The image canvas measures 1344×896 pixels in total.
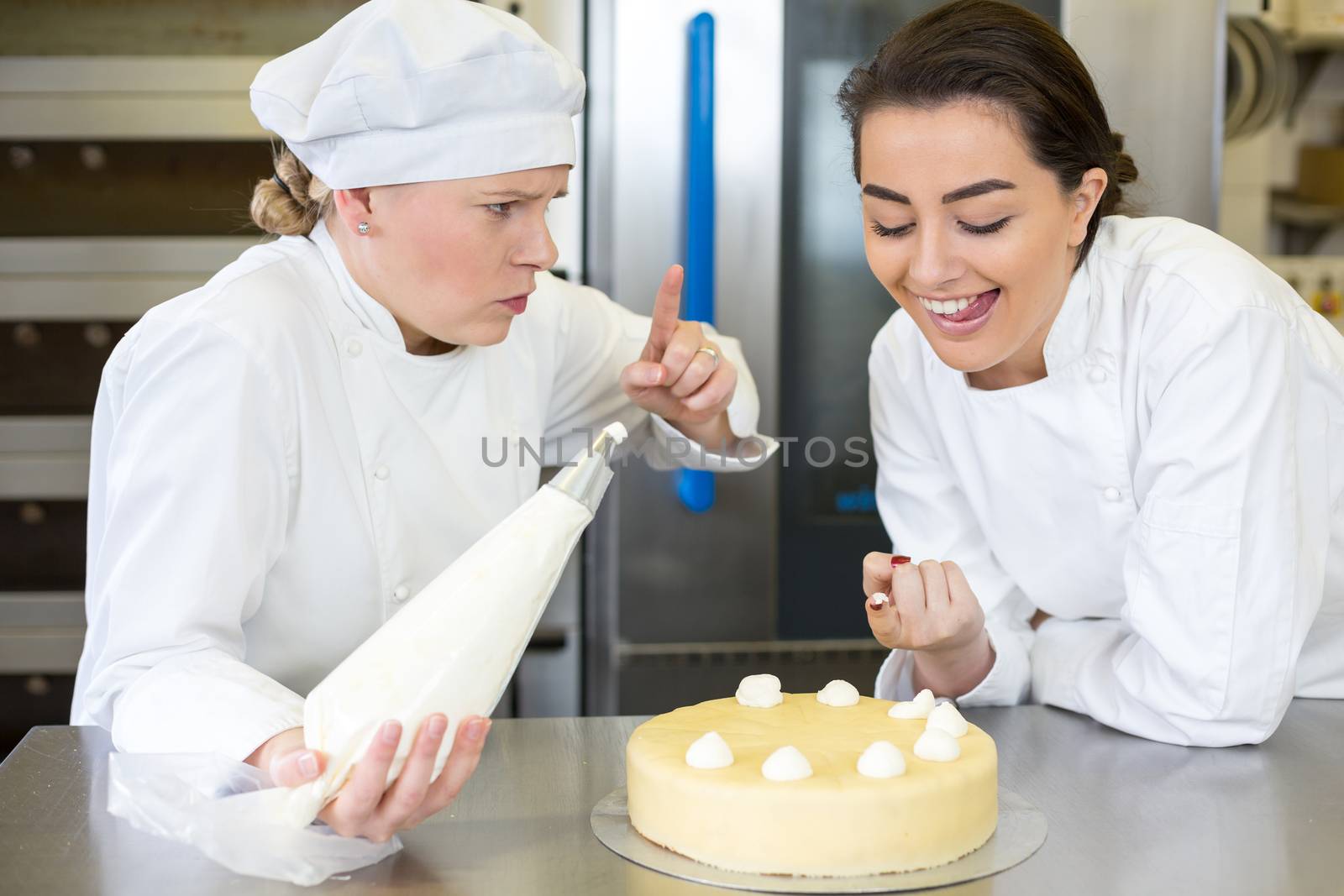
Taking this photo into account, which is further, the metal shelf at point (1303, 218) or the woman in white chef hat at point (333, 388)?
the metal shelf at point (1303, 218)

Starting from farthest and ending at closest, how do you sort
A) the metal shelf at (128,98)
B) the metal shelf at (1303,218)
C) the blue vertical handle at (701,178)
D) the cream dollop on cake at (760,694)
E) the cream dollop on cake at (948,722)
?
1. the metal shelf at (1303,218)
2. the metal shelf at (128,98)
3. the blue vertical handle at (701,178)
4. the cream dollop on cake at (760,694)
5. the cream dollop on cake at (948,722)

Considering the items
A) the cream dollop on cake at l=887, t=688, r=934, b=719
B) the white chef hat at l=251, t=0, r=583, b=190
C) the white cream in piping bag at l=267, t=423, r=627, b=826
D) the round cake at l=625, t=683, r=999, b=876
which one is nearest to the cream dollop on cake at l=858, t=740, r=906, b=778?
the round cake at l=625, t=683, r=999, b=876

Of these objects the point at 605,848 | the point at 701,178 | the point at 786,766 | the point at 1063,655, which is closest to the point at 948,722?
the point at 786,766

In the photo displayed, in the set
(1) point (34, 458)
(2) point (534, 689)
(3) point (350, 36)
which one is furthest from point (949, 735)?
(1) point (34, 458)

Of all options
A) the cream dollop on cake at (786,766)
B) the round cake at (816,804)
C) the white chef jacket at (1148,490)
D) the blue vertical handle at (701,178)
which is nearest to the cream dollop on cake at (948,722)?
the round cake at (816,804)

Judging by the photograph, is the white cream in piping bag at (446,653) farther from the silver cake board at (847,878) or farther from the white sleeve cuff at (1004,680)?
the white sleeve cuff at (1004,680)

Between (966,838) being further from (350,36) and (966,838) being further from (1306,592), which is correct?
(350,36)

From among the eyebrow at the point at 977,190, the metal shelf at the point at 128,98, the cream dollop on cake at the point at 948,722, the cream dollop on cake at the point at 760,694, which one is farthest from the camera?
the metal shelf at the point at 128,98

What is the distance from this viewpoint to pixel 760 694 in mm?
1130

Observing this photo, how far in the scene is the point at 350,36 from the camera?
1203 millimetres

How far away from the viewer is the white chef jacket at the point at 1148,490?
3.92ft

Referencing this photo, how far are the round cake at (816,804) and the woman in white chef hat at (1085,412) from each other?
0.96 feet

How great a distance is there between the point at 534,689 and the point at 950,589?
4.15 ft

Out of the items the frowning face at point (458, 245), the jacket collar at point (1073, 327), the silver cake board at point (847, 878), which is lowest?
the silver cake board at point (847, 878)
